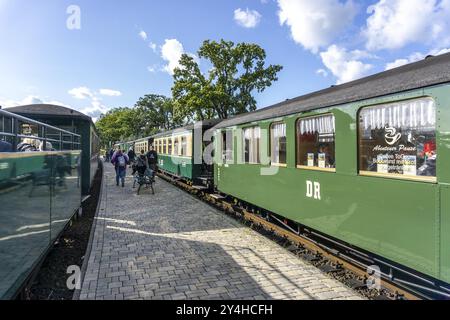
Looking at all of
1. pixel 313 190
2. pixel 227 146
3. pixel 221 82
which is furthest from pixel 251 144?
pixel 221 82

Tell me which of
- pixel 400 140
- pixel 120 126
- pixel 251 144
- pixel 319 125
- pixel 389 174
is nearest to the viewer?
pixel 400 140

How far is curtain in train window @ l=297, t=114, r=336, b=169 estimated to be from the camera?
16.7 feet

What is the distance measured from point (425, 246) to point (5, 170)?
4117 millimetres

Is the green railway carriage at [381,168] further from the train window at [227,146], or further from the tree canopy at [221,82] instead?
the tree canopy at [221,82]

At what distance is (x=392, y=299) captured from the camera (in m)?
4.12

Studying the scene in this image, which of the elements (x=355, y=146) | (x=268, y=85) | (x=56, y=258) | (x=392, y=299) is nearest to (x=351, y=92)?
(x=355, y=146)

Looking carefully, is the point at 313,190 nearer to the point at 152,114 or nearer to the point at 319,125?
the point at 319,125

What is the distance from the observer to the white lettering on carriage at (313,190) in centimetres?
532

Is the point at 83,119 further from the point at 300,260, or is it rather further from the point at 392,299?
the point at 392,299

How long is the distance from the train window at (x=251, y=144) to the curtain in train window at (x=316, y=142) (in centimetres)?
180

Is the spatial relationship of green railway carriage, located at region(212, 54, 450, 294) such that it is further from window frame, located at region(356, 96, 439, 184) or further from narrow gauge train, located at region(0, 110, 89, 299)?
narrow gauge train, located at region(0, 110, 89, 299)

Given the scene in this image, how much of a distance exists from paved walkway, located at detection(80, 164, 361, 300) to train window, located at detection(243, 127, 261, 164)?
161cm

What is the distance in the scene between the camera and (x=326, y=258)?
5.58 m

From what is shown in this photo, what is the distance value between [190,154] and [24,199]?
9.82 metres
